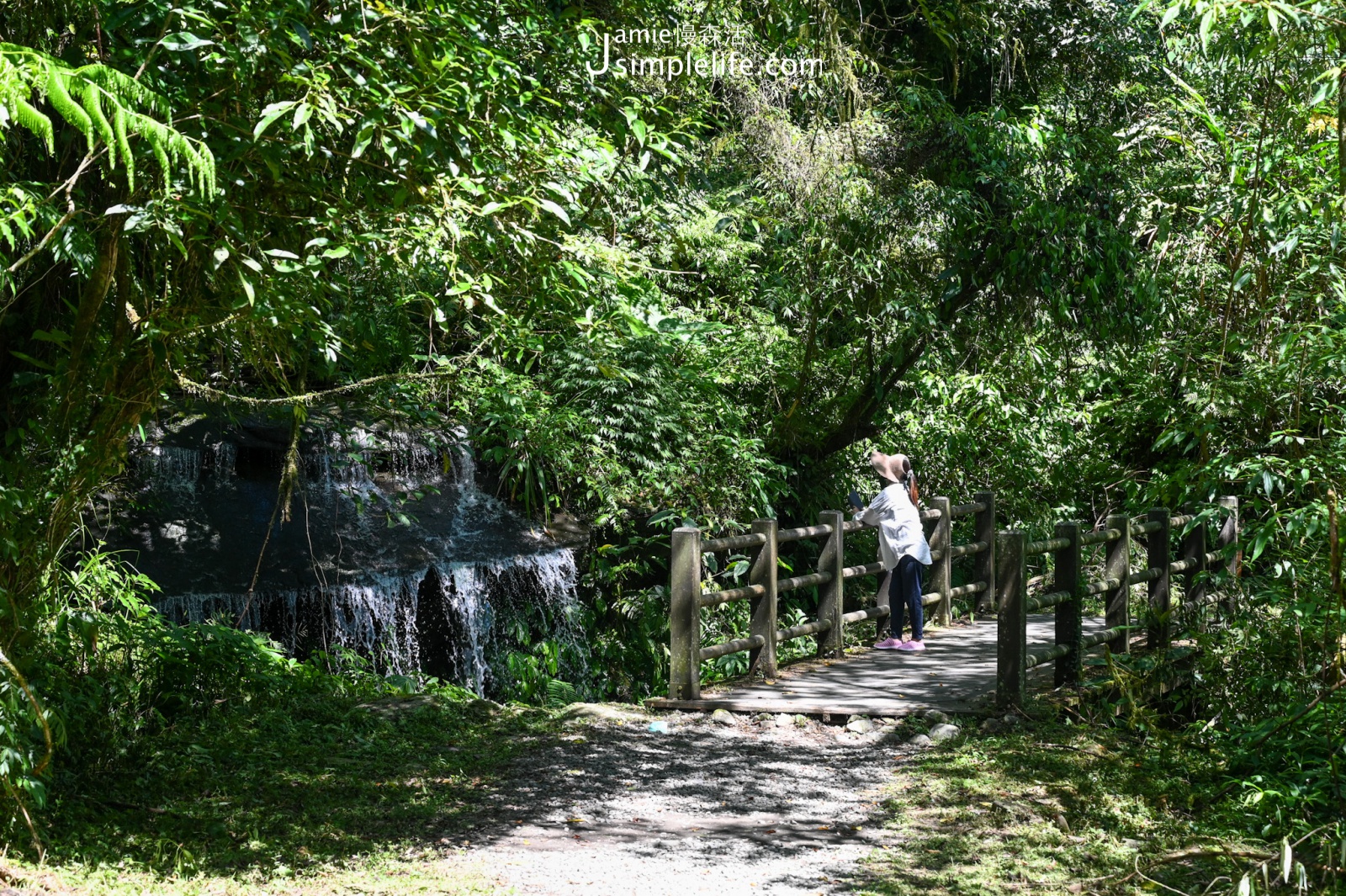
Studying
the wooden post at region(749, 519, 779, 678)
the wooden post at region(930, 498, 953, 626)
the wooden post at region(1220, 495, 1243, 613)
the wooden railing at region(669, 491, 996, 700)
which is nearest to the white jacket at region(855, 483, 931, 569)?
the wooden railing at region(669, 491, 996, 700)

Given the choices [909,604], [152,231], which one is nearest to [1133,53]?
[909,604]

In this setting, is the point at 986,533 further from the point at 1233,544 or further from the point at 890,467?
the point at 1233,544

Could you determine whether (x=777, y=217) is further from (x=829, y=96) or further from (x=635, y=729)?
(x=635, y=729)

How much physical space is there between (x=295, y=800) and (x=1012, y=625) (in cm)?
448

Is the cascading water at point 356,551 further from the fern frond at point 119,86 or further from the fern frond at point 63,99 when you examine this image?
the fern frond at point 63,99

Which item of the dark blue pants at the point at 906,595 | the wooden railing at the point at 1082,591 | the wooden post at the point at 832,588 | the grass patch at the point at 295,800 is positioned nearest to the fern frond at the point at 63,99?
the grass patch at the point at 295,800

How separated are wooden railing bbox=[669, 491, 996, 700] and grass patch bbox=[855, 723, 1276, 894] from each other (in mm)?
1756

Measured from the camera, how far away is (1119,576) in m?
9.69

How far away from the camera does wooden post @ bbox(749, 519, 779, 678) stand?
355 inches

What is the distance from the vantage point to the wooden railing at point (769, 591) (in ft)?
27.1

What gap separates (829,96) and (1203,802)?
7821mm

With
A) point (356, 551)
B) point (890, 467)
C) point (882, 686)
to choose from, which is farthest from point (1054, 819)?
point (356, 551)

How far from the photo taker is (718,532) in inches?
506

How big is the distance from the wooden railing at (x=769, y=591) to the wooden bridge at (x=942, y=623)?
11 millimetres
